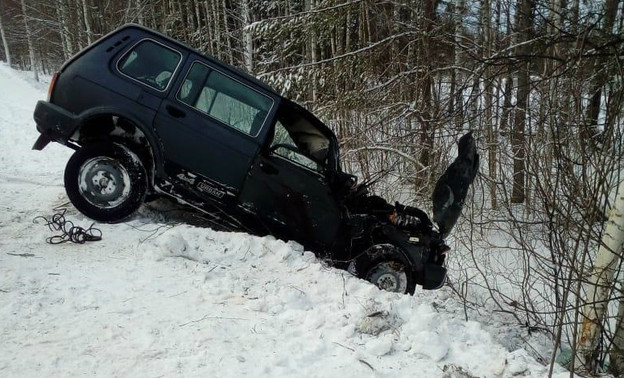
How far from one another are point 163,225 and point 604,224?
4.35 meters

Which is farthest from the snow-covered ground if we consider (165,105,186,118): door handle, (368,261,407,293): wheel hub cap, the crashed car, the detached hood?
the detached hood

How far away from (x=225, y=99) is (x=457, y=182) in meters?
2.74

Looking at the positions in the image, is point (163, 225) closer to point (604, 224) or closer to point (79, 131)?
point (79, 131)

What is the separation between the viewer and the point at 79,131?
500 centimetres

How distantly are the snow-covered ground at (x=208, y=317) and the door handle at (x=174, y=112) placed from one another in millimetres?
1247

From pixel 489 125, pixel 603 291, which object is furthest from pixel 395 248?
pixel 489 125

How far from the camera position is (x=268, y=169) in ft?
16.5

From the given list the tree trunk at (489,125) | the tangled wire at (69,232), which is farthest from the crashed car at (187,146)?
the tree trunk at (489,125)

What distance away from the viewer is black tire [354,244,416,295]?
5250mm

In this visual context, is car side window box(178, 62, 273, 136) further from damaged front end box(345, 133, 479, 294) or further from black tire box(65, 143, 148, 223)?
damaged front end box(345, 133, 479, 294)

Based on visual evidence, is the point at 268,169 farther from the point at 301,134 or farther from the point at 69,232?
the point at 69,232

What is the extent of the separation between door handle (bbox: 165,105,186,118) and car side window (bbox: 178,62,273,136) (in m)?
0.12

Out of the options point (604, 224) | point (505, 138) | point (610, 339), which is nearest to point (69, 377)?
point (610, 339)

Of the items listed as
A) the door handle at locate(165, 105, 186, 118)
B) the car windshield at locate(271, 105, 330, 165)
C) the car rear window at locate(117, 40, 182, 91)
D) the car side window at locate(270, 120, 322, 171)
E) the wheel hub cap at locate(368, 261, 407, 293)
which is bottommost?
the wheel hub cap at locate(368, 261, 407, 293)
